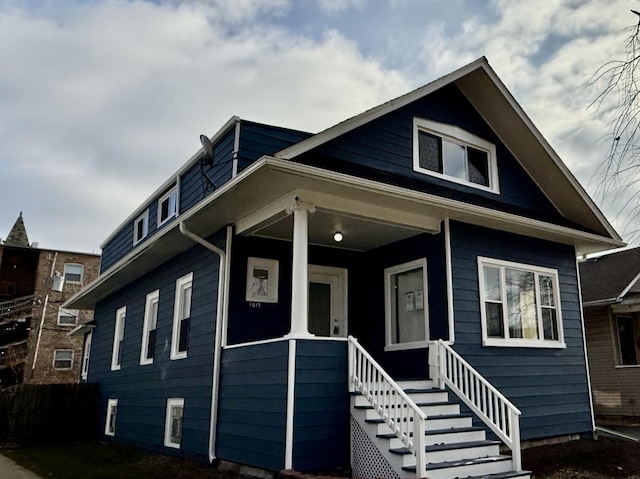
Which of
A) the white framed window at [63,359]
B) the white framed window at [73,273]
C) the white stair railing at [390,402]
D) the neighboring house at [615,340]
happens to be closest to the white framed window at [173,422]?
the white stair railing at [390,402]

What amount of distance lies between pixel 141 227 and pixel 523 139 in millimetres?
8573

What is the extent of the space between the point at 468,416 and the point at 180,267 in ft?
18.7

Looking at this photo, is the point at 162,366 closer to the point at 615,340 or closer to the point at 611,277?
the point at 615,340

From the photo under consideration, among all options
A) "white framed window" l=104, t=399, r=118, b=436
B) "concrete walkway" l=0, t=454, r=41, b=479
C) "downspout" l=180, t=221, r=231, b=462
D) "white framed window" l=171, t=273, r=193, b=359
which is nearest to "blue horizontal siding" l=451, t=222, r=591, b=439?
"downspout" l=180, t=221, r=231, b=462

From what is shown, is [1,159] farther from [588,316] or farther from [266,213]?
[588,316]

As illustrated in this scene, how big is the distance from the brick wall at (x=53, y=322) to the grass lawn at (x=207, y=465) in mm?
19635

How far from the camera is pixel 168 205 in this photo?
11.7 metres

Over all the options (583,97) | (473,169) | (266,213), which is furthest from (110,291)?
(583,97)

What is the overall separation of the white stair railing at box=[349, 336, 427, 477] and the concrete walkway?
5285mm

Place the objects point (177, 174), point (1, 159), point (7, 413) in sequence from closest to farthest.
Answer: point (177, 174) → point (7, 413) → point (1, 159)

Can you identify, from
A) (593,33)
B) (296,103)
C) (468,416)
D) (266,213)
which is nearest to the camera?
(593,33)

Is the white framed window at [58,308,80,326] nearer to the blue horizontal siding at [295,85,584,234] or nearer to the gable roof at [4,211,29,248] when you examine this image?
the gable roof at [4,211,29,248]

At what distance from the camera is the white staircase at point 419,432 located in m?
5.83

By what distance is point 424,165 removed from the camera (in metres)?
9.13
